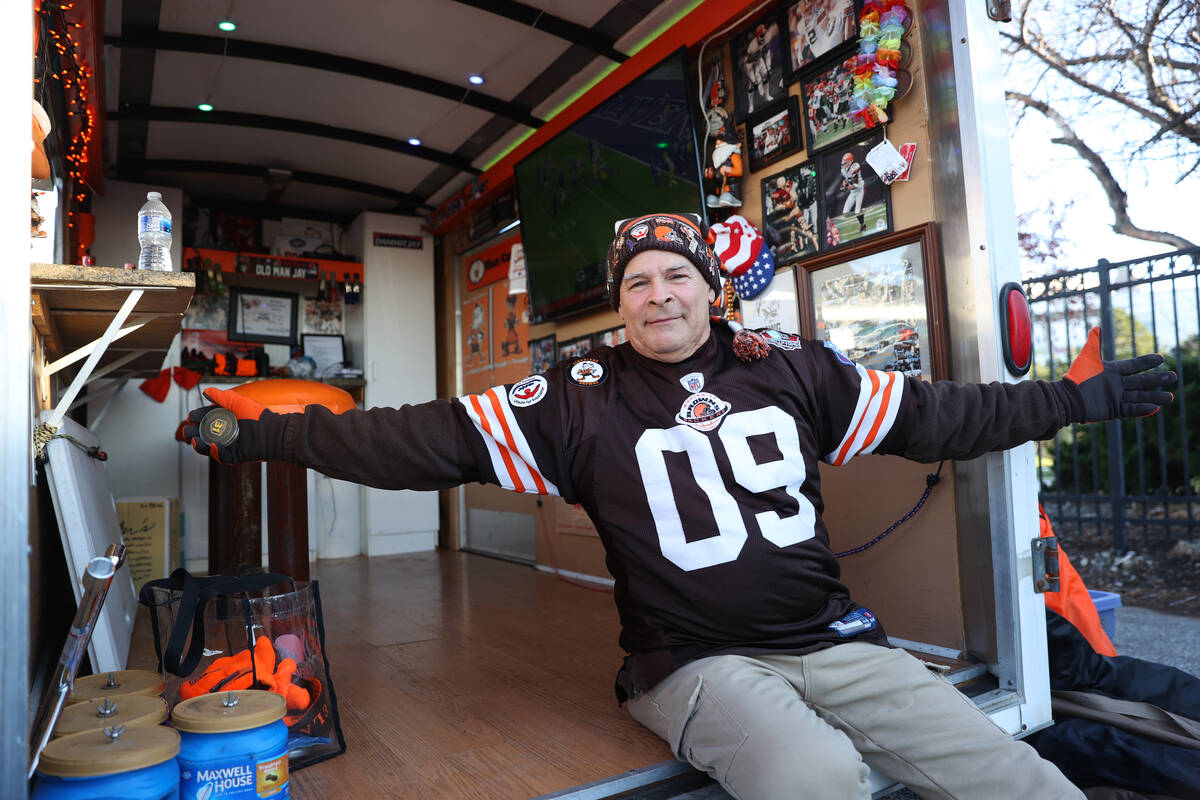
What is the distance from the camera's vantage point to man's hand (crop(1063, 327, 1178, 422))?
2.05 metres

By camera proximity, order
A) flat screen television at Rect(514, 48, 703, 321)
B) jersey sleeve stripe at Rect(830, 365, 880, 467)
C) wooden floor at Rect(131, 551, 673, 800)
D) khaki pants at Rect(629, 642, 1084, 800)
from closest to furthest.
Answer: khaki pants at Rect(629, 642, 1084, 800) < wooden floor at Rect(131, 551, 673, 800) < jersey sleeve stripe at Rect(830, 365, 880, 467) < flat screen television at Rect(514, 48, 703, 321)

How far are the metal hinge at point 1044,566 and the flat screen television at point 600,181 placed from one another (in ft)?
6.19

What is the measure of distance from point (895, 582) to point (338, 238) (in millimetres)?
5475

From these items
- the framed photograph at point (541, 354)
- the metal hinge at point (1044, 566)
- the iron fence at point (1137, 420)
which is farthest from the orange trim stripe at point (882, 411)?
the iron fence at point (1137, 420)

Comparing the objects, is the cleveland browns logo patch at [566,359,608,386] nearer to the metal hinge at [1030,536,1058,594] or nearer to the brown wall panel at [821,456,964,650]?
the brown wall panel at [821,456,964,650]

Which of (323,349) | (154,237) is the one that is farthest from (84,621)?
(323,349)

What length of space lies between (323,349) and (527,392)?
16.5ft

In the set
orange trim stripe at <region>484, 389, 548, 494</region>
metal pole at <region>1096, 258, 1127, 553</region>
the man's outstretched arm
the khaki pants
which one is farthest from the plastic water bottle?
metal pole at <region>1096, 258, 1127, 553</region>

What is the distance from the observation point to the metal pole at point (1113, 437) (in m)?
4.97

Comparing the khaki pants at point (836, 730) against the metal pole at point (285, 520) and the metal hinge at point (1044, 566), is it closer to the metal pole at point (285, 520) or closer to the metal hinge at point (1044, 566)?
the metal hinge at point (1044, 566)

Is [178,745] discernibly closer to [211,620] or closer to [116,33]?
[211,620]

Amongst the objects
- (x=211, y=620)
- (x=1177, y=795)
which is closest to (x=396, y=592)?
(x=211, y=620)

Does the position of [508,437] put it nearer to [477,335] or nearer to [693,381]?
[693,381]

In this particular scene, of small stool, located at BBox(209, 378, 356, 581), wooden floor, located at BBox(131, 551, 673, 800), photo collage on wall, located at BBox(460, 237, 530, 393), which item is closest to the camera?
wooden floor, located at BBox(131, 551, 673, 800)
